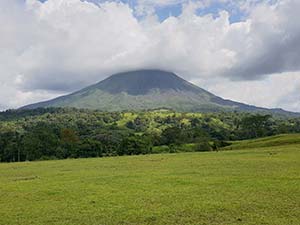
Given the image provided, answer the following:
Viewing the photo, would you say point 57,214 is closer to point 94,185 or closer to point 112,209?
point 112,209

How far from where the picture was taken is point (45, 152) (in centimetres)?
9056

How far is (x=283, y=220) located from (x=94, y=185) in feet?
44.6

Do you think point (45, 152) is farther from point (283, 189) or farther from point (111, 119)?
point (111, 119)

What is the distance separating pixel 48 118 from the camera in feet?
616

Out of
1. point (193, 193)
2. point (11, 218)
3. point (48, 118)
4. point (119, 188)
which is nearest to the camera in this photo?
point (11, 218)

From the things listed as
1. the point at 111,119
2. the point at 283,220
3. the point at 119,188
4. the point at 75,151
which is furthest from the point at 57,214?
the point at 111,119

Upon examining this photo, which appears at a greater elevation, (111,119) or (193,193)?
(111,119)

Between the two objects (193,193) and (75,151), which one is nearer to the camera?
(193,193)

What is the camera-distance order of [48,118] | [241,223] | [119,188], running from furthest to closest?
[48,118], [119,188], [241,223]

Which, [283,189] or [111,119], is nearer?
[283,189]

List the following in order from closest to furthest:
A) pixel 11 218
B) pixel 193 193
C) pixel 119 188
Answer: pixel 11 218
pixel 193 193
pixel 119 188

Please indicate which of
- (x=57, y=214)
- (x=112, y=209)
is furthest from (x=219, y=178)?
(x=57, y=214)

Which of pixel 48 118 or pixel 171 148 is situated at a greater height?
pixel 48 118

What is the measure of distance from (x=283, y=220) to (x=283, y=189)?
6.60 meters
